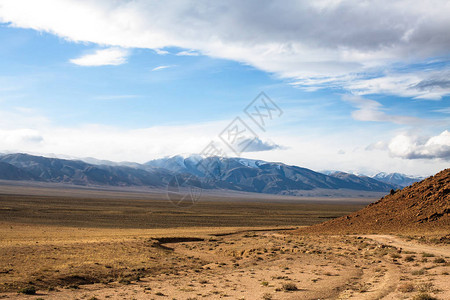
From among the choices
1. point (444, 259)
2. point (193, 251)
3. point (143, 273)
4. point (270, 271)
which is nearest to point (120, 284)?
point (143, 273)

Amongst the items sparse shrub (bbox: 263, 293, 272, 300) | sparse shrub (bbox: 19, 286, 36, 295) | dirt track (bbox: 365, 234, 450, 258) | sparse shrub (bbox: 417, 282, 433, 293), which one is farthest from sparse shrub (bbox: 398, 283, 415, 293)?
sparse shrub (bbox: 19, 286, 36, 295)

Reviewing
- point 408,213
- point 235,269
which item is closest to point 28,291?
point 235,269

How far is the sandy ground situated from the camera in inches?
619

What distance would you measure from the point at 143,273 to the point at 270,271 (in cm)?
704

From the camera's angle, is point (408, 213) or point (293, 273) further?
point (408, 213)

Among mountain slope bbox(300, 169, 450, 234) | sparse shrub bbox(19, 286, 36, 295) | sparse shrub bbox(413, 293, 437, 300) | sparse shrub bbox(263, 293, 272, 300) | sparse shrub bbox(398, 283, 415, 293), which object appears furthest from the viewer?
mountain slope bbox(300, 169, 450, 234)

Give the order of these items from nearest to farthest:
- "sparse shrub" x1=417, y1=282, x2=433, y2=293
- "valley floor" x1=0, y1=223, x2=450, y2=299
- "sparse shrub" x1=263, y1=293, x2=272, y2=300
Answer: "sparse shrub" x1=417, y1=282, x2=433, y2=293
"sparse shrub" x1=263, y1=293, x2=272, y2=300
"valley floor" x1=0, y1=223, x2=450, y2=299

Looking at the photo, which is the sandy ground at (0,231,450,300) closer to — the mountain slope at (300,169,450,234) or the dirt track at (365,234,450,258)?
the dirt track at (365,234,450,258)

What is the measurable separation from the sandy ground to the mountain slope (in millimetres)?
5847

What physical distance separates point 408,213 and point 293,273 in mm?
22289

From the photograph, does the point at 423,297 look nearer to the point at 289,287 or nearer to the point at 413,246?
the point at 289,287

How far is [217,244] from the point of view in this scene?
33.4 metres

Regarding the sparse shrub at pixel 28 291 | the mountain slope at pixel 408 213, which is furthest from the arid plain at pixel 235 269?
the mountain slope at pixel 408 213

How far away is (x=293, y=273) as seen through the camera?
66.9 ft
